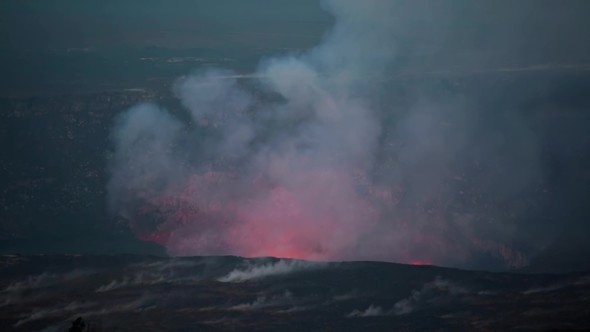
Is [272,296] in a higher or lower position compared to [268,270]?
lower

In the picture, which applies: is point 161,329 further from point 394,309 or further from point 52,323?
point 394,309

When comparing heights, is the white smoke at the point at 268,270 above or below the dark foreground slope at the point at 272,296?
above

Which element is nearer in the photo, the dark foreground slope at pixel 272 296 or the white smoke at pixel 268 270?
the dark foreground slope at pixel 272 296

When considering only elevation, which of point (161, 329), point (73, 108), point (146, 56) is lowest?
point (161, 329)

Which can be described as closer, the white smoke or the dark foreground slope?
the dark foreground slope

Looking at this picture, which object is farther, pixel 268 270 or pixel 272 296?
pixel 268 270

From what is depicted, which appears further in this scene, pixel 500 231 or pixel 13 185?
pixel 13 185

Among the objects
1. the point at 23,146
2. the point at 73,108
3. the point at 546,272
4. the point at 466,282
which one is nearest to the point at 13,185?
the point at 23,146

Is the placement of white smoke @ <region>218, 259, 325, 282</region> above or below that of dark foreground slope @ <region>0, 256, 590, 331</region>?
above
